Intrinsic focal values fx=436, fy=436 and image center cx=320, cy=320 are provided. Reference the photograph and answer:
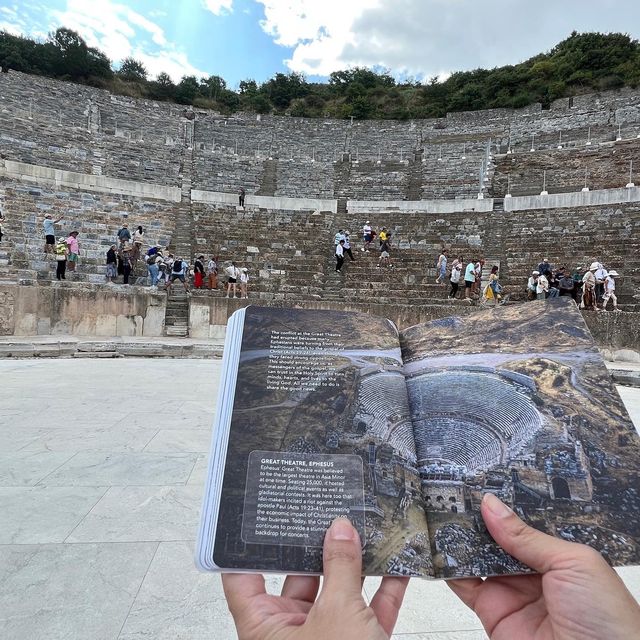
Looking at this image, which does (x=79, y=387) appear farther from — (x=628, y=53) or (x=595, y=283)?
(x=628, y=53)

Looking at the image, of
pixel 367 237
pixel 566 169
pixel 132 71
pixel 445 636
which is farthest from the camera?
pixel 132 71

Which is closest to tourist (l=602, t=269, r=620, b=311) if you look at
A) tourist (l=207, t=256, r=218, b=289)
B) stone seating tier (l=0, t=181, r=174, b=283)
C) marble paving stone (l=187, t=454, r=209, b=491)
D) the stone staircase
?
tourist (l=207, t=256, r=218, b=289)

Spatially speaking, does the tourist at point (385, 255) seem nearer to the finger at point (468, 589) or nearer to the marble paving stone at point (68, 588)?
the marble paving stone at point (68, 588)

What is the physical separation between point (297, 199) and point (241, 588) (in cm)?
2084

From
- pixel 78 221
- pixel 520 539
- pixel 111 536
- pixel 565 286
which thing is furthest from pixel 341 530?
pixel 78 221

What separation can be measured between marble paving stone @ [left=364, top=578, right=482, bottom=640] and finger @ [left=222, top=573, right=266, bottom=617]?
3.29 feet

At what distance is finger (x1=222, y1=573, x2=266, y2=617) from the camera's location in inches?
45.6

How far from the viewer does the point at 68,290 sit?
1138cm

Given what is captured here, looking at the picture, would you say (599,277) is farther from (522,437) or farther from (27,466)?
(27,466)

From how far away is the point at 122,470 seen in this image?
3.33 meters

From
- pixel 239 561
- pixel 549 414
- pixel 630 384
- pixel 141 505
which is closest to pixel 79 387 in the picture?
pixel 141 505

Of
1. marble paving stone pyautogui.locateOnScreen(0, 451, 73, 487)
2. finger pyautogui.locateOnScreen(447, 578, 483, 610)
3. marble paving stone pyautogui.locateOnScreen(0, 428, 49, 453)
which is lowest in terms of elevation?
marble paving stone pyautogui.locateOnScreen(0, 428, 49, 453)

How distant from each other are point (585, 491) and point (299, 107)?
163 feet

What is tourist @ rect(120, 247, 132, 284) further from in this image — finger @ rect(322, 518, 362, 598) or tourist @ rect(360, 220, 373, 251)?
finger @ rect(322, 518, 362, 598)
